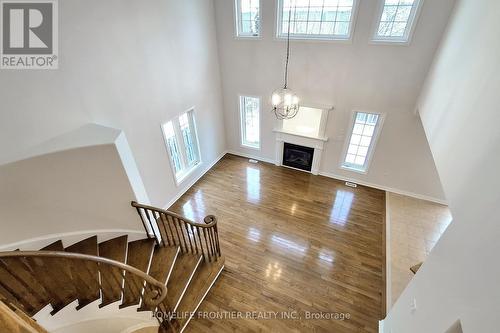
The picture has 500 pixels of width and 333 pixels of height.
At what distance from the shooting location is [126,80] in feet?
Answer: 13.0

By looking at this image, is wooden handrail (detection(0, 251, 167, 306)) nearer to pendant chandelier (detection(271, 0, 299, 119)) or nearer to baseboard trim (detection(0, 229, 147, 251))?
baseboard trim (detection(0, 229, 147, 251))

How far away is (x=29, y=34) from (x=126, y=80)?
129cm

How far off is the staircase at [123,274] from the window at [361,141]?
432 centimetres

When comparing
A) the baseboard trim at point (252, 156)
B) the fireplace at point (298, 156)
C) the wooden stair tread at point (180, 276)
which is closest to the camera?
the wooden stair tread at point (180, 276)

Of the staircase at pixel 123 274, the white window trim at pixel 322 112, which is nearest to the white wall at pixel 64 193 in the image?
the staircase at pixel 123 274

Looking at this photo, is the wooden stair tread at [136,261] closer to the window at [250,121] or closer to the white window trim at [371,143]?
the window at [250,121]

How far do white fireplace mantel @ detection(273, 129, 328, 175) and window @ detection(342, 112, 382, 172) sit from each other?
0.69 meters

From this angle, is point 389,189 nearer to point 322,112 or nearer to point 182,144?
point 322,112

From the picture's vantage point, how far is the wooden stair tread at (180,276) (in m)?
3.35

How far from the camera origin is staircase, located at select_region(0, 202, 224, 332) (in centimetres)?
241

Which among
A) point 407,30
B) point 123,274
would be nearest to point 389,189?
point 407,30

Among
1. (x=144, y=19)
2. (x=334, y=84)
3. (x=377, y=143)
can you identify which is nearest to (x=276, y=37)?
(x=334, y=84)

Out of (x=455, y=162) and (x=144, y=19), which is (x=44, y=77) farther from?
(x=455, y=162)

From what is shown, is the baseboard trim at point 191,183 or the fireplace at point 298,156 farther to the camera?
the fireplace at point 298,156
